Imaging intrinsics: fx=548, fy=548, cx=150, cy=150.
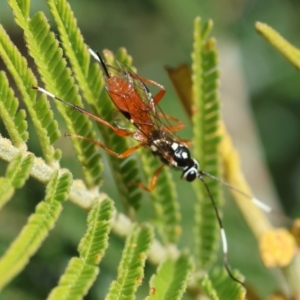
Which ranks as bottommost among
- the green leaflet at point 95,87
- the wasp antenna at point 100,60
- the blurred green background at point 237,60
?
the green leaflet at point 95,87

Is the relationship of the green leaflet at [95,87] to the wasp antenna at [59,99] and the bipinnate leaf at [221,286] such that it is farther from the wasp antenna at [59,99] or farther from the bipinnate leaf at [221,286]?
the bipinnate leaf at [221,286]

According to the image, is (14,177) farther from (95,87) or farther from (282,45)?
(282,45)

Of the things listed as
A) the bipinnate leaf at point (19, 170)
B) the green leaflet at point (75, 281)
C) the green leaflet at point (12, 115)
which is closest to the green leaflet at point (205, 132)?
the green leaflet at point (12, 115)

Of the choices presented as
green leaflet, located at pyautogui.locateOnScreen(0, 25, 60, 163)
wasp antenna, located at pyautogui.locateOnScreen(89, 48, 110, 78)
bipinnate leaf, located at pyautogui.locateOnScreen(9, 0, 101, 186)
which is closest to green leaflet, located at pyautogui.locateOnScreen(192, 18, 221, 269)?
wasp antenna, located at pyautogui.locateOnScreen(89, 48, 110, 78)

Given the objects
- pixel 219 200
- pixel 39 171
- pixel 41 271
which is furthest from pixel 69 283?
pixel 41 271

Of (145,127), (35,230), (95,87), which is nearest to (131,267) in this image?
(35,230)

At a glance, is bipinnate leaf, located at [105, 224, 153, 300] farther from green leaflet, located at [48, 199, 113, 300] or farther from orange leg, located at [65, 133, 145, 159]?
orange leg, located at [65, 133, 145, 159]
